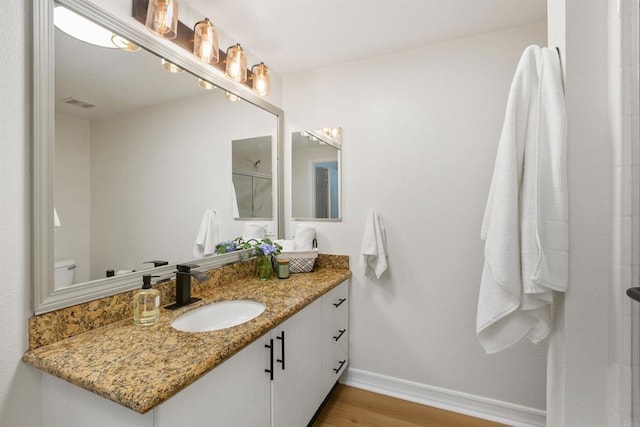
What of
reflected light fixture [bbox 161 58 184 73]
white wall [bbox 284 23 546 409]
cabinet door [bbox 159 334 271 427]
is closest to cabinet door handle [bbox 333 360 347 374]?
white wall [bbox 284 23 546 409]

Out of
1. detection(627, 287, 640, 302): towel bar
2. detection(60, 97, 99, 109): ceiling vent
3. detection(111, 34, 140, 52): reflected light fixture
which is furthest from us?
detection(111, 34, 140, 52): reflected light fixture

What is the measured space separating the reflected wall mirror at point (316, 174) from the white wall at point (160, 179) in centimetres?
49

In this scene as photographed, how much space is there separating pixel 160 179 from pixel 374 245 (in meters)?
1.30

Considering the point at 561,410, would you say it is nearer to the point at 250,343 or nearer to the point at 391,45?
the point at 250,343

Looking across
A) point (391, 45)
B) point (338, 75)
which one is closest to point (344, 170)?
point (338, 75)

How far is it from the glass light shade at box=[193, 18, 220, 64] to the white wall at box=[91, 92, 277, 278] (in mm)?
227

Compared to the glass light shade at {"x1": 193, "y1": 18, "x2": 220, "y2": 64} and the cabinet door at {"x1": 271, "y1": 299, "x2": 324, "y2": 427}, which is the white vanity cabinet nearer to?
the cabinet door at {"x1": 271, "y1": 299, "x2": 324, "y2": 427}

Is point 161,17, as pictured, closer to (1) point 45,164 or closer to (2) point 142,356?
(1) point 45,164

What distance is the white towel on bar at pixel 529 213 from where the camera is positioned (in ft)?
2.80

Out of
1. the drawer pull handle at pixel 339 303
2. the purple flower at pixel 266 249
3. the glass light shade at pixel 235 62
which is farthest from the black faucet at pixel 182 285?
the glass light shade at pixel 235 62

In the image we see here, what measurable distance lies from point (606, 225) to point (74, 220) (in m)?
1.77

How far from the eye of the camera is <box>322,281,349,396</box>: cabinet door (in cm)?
165

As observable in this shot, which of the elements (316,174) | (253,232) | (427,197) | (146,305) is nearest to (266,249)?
(253,232)

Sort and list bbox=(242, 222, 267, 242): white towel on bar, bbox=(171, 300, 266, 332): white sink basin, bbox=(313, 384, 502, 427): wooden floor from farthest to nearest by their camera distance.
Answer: bbox=(242, 222, 267, 242): white towel on bar, bbox=(313, 384, 502, 427): wooden floor, bbox=(171, 300, 266, 332): white sink basin
